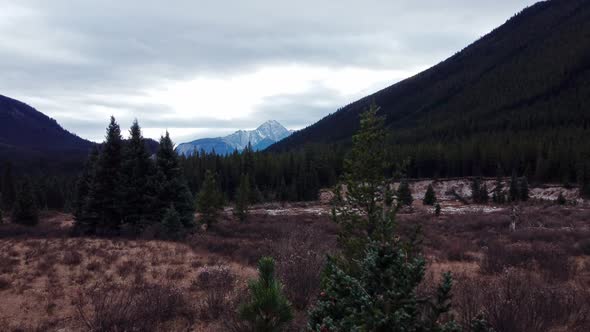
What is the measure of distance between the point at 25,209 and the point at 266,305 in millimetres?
34302

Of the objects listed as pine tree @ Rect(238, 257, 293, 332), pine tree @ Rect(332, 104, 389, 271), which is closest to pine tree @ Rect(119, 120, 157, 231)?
pine tree @ Rect(332, 104, 389, 271)

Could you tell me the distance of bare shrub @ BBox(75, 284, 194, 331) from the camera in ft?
22.7

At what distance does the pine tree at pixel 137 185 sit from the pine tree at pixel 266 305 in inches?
707

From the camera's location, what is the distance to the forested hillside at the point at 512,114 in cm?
7456

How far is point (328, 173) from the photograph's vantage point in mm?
83875

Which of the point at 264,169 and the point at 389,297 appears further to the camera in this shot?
the point at 264,169

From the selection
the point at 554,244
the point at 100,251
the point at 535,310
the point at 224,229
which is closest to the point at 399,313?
the point at 535,310

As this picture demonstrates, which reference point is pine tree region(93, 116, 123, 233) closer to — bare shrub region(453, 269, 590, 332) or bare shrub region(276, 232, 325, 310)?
bare shrub region(276, 232, 325, 310)

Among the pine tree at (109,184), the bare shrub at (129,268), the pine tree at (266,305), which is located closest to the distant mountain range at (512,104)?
the pine tree at (109,184)

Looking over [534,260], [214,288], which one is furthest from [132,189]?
[534,260]

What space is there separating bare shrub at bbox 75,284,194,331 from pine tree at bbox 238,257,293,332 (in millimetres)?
3090

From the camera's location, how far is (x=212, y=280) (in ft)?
34.1

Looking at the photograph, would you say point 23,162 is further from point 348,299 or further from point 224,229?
point 348,299

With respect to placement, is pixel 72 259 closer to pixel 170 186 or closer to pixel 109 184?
pixel 170 186
